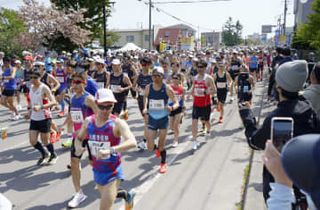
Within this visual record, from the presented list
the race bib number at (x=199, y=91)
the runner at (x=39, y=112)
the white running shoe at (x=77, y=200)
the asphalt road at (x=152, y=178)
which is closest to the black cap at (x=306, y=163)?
the asphalt road at (x=152, y=178)

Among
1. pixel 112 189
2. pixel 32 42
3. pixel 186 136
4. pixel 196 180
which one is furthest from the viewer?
pixel 32 42

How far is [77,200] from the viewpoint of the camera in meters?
5.41

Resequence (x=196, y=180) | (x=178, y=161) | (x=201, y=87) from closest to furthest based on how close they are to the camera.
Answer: (x=196, y=180) → (x=178, y=161) → (x=201, y=87)

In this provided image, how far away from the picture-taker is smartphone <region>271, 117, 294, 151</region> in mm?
1804

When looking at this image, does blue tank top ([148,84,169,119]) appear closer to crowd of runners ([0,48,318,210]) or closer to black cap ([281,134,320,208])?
crowd of runners ([0,48,318,210])

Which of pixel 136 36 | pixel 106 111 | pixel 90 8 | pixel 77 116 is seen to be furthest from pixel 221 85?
pixel 136 36

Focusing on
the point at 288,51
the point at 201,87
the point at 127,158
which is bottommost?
the point at 127,158

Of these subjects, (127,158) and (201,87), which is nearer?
(127,158)

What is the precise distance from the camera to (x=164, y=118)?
6.73 metres

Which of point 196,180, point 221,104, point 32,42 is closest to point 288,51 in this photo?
point 221,104

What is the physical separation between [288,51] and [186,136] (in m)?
3.46

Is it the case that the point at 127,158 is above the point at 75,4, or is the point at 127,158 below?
below

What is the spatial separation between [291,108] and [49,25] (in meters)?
31.3

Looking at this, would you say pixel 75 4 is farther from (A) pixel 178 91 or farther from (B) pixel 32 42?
(A) pixel 178 91
